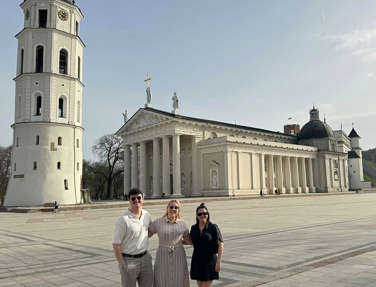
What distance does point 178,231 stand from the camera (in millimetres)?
4293

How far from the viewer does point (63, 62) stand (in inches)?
1494

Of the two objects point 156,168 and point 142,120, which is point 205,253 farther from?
point 142,120

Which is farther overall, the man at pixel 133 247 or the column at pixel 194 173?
the column at pixel 194 173

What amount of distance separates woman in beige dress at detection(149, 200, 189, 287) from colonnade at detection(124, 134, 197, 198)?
147 ft

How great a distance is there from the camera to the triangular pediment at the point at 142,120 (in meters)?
55.0

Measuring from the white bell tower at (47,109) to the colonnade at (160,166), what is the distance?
17.0 meters

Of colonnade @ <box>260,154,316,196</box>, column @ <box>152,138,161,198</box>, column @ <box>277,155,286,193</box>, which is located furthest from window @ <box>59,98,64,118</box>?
column @ <box>277,155,286,193</box>

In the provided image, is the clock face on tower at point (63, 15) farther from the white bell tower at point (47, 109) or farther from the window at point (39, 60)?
the window at point (39, 60)

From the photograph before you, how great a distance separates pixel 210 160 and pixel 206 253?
48397 mm

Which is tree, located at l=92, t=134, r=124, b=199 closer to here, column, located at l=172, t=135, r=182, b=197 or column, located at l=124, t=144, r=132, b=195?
column, located at l=124, t=144, r=132, b=195

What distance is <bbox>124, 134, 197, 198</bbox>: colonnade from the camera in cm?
5081

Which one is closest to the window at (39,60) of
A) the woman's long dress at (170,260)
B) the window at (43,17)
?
the window at (43,17)

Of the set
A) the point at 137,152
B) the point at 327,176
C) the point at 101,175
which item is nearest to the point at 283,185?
the point at 327,176

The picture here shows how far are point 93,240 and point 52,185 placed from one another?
24.2 m
